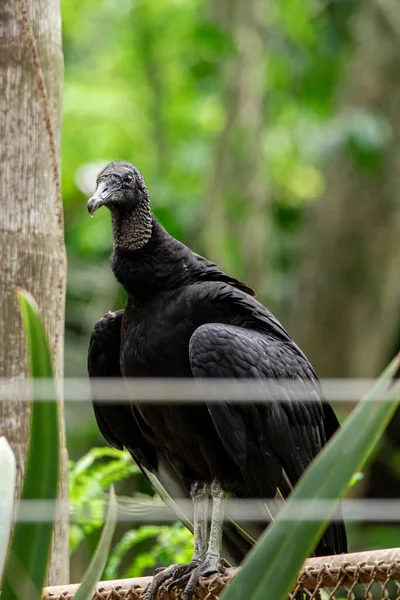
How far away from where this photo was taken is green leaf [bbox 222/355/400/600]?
1.29 meters

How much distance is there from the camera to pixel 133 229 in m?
3.11

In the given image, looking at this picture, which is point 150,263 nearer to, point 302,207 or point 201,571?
point 201,571

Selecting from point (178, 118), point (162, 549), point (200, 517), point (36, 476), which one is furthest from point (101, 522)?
point (178, 118)

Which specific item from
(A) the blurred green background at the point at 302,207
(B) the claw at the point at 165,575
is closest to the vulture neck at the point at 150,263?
(B) the claw at the point at 165,575

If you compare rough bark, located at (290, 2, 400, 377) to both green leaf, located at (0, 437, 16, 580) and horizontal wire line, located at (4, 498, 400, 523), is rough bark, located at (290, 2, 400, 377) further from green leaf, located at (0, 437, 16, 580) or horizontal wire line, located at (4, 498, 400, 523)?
green leaf, located at (0, 437, 16, 580)

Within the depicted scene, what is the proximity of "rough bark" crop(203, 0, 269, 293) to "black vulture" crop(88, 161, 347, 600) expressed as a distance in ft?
11.5

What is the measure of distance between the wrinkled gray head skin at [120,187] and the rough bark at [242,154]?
3.43 m

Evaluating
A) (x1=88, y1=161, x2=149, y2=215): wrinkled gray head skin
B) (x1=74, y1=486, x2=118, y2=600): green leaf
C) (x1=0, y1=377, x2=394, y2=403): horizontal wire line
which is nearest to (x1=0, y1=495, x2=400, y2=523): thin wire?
(x1=74, y1=486, x2=118, y2=600): green leaf

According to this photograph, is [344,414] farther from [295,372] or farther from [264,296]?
[295,372]

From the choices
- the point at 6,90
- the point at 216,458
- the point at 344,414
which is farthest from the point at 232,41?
the point at 216,458

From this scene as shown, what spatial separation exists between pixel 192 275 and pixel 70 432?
3.14 m

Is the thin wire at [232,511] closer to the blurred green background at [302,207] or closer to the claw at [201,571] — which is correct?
the claw at [201,571]

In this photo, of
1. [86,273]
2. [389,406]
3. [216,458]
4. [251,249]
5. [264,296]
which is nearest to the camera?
[389,406]

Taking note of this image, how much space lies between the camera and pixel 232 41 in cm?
633
